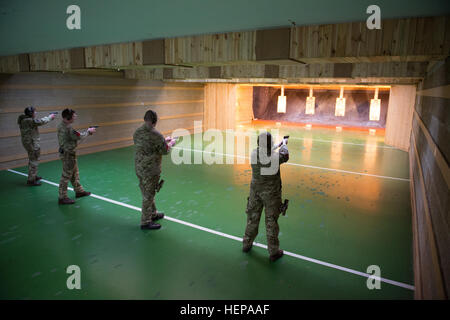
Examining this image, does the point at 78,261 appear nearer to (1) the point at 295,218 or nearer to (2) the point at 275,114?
(1) the point at 295,218

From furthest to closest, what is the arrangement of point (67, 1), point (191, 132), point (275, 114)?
1. point (275, 114)
2. point (191, 132)
3. point (67, 1)

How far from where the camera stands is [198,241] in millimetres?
4023

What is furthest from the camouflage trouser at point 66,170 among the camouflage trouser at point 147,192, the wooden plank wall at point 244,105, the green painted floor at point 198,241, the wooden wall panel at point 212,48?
the wooden plank wall at point 244,105

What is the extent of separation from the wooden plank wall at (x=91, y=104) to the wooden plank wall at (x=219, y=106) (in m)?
1.00

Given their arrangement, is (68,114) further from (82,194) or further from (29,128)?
(29,128)

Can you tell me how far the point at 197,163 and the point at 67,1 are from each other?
6129 millimetres

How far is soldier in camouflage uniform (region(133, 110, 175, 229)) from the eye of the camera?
4.07 m

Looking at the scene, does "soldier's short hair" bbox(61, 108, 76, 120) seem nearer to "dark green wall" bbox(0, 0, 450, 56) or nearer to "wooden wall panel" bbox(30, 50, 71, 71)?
"wooden wall panel" bbox(30, 50, 71, 71)

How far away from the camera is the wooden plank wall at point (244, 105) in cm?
1748

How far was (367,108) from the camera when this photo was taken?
17875 mm

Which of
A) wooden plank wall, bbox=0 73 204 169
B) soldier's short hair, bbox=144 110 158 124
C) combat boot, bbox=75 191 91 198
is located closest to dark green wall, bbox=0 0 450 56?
soldier's short hair, bbox=144 110 158 124

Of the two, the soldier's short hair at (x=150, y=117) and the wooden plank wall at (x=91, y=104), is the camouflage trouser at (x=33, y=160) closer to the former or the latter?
the wooden plank wall at (x=91, y=104)

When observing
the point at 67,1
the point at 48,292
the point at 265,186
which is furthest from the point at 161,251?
the point at 67,1
